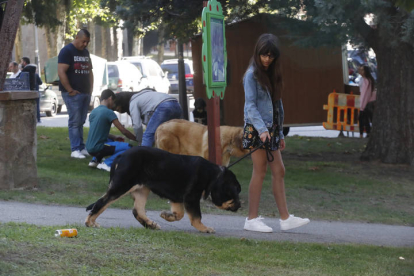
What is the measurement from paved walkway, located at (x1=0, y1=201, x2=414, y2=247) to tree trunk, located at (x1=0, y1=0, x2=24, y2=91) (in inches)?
60.3

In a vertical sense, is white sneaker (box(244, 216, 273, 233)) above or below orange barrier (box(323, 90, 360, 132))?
below

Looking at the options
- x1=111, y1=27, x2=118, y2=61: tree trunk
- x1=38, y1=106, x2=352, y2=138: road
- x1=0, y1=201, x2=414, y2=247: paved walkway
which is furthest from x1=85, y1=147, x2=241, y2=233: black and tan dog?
x1=111, y1=27, x2=118, y2=61: tree trunk

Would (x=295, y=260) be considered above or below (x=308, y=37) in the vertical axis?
below

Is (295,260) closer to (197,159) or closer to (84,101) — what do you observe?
(197,159)

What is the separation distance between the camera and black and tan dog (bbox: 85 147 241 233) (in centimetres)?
627

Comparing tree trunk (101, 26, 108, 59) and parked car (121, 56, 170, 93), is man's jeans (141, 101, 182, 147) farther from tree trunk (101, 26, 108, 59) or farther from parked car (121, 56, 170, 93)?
tree trunk (101, 26, 108, 59)

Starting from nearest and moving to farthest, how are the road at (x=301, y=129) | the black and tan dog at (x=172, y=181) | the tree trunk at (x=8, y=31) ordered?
the black and tan dog at (x=172, y=181)
the tree trunk at (x=8, y=31)
the road at (x=301, y=129)

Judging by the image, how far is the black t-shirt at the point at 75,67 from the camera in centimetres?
1098

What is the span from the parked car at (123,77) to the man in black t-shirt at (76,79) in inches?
706

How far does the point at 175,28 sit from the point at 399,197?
5.31 meters

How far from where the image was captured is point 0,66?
7617 mm

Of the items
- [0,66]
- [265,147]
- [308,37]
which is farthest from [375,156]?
[0,66]

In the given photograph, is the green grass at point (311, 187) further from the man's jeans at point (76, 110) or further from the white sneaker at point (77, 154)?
the man's jeans at point (76, 110)

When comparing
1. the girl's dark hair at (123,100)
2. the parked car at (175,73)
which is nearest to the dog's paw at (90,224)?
the girl's dark hair at (123,100)
